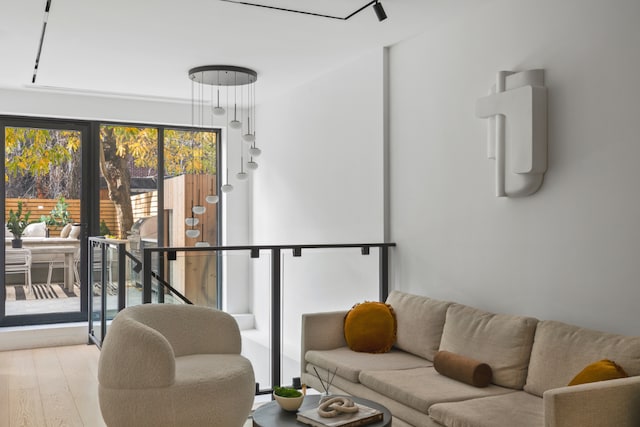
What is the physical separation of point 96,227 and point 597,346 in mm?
5492

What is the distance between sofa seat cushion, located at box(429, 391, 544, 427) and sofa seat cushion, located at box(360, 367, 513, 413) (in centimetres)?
11

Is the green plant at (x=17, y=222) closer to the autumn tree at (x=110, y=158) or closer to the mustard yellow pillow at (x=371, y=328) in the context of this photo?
the autumn tree at (x=110, y=158)

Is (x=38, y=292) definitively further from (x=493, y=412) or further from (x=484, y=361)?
(x=493, y=412)

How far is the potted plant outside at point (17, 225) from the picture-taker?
21.7 feet

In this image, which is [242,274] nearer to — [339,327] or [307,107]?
[339,327]

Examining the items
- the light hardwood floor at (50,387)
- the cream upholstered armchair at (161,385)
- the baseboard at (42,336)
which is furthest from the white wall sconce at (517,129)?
the baseboard at (42,336)

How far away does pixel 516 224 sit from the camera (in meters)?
3.82

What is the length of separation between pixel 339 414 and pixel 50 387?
3029 mm

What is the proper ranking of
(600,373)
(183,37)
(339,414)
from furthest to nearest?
(183,37) → (339,414) → (600,373)

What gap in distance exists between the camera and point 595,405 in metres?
2.43

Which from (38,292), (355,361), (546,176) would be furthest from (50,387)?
(546,176)

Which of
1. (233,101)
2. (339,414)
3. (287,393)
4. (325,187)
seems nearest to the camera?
(339,414)

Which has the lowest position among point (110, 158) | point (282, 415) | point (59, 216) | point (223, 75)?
point (282, 415)

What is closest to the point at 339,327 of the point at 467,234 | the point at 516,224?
the point at 467,234
